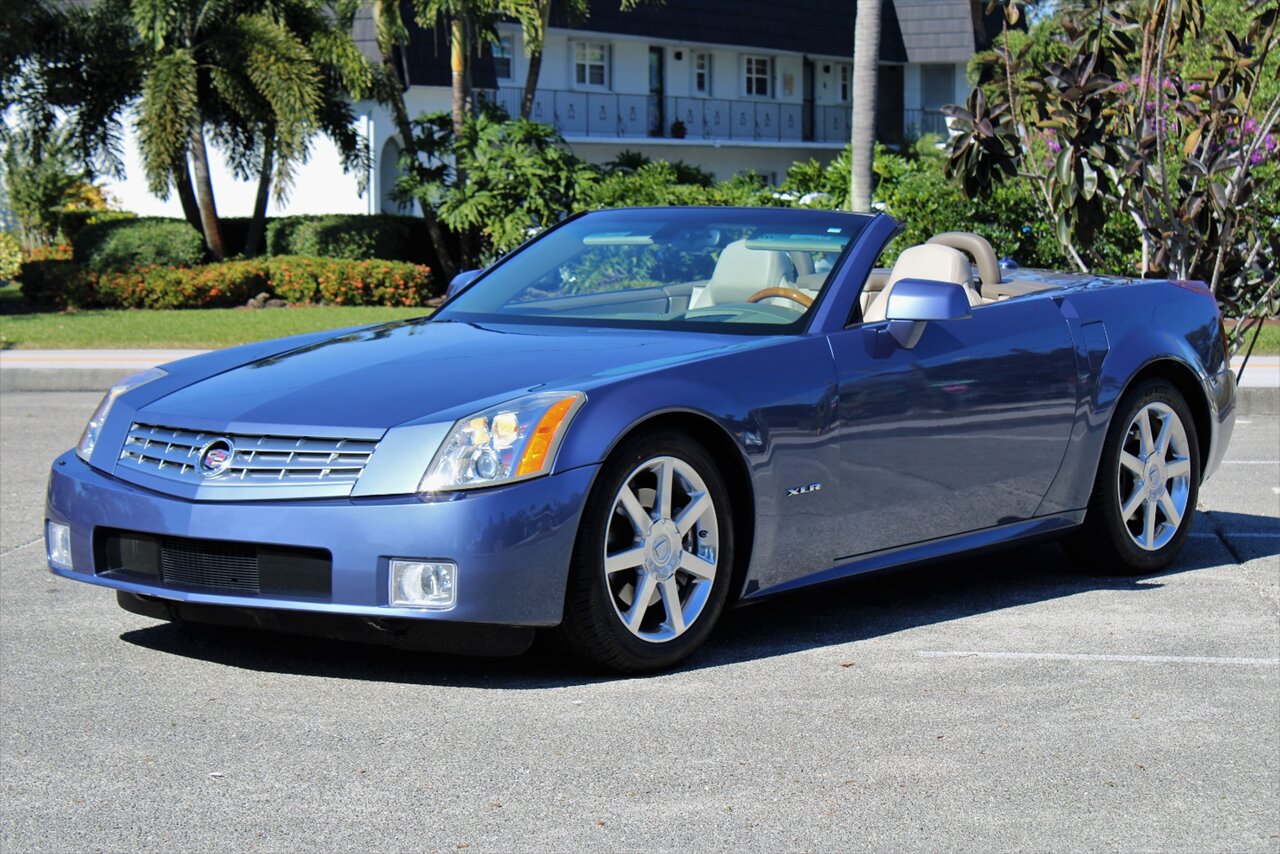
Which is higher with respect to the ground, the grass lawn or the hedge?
the hedge

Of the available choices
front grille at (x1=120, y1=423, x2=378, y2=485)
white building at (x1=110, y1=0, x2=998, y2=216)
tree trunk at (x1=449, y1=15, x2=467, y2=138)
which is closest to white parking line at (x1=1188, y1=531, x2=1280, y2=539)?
front grille at (x1=120, y1=423, x2=378, y2=485)

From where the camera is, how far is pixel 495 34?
89.4 ft

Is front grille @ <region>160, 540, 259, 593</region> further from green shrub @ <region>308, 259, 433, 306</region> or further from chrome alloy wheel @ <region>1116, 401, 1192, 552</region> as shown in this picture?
green shrub @ <region>308, 259, 433, 306</region>

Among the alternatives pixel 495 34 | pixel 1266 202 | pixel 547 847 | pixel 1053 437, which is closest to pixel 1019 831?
pixel 547 847

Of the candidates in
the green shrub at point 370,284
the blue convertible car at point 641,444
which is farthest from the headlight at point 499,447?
the green shrub at point 370,284

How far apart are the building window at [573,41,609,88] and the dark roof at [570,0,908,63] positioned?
117 centimetres

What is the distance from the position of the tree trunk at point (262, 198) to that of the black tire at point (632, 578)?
2342 centimetres

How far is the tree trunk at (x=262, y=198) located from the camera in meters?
28.2

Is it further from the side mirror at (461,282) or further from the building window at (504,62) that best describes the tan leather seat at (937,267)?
the building window at (504,62)

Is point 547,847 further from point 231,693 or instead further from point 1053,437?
point 1053,437

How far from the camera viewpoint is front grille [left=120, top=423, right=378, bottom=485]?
5.16 metres

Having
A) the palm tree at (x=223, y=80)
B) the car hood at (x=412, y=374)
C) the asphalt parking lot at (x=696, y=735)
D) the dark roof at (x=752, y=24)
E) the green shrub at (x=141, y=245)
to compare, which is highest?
the dark roof at (x=752, y=24)

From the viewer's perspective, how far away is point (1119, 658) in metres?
5.95

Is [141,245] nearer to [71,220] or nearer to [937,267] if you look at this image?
[71,220]
